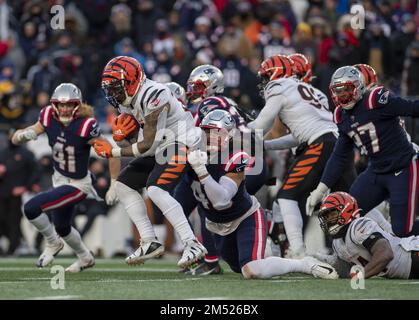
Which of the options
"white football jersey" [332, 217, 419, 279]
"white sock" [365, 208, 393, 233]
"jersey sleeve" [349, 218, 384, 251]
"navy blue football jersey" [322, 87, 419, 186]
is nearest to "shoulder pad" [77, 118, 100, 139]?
"navy blue football jersey" [322, 87, 419, 186]

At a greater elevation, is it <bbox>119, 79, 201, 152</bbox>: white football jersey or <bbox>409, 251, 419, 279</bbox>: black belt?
<bbox>119, 79, 201, 152</bbox>: white football jersey

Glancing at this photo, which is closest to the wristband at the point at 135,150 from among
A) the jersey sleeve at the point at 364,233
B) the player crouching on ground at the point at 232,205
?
the player crouching on ground at the point at 232,205

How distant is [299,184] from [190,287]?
219 centimetres

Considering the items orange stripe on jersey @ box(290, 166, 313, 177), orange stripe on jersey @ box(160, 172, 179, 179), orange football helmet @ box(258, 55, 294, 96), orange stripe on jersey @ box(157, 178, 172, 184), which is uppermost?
orange football helmet @ box(258, 55, 294, 96)

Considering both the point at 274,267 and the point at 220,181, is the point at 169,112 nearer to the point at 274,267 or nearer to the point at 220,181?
the point at 220,181

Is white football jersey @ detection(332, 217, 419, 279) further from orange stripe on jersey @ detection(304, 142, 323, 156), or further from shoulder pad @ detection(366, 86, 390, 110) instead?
orange stripe on jersey @ detection(304, 142, 323, 156)

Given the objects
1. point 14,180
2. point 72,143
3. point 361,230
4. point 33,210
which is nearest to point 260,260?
point 361,230

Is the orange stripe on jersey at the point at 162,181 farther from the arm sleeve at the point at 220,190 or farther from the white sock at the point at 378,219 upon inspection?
the white sock at the point at 378,219

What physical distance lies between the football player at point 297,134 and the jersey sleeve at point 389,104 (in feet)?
2.89

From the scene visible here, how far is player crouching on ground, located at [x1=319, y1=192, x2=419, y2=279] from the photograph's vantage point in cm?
780

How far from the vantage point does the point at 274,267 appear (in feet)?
25.2

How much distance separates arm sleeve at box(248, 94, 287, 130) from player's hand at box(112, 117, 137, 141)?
3.75 feet

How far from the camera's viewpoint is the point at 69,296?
6348 millimetres

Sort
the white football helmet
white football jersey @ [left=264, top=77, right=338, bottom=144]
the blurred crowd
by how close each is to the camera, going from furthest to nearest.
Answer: the blurred crowd → white football jersey @ [left=264, top=77, right=338, bottom=144] → the white football helmet
